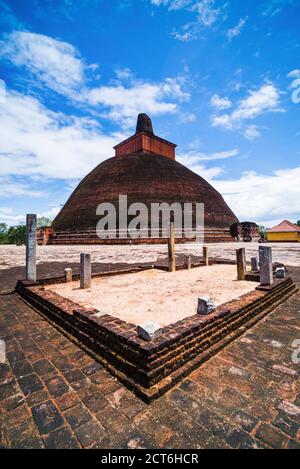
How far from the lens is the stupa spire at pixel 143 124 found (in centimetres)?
4115

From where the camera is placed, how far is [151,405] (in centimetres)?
198

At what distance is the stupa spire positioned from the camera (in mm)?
41153

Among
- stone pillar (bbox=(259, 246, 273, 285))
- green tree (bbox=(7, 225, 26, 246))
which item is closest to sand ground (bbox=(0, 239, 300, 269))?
stone pillar (bbox=(259, 246, 273, 285))

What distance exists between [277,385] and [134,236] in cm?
2530

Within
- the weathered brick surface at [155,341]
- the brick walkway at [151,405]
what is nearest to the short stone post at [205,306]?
the weathered brick surface at [155,341]

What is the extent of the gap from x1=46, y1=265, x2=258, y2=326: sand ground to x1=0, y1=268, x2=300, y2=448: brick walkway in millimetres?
959

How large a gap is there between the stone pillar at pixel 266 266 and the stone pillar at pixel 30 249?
220 inches

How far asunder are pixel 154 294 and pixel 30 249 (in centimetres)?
365

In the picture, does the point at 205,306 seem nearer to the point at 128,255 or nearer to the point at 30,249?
the point at 30,249

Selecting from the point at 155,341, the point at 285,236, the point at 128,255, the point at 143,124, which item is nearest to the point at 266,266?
the point at 155,341

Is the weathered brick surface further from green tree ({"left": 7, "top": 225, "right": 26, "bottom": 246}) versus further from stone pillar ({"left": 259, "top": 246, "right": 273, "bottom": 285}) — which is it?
green tree ({"left": 7, "top": 225, "right": 26, "bottom": 246})

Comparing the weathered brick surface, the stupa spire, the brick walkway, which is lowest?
the brick walkway

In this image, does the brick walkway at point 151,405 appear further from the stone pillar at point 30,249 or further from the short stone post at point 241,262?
the stone pillar at point 30,249

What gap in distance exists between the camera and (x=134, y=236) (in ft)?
89.5
